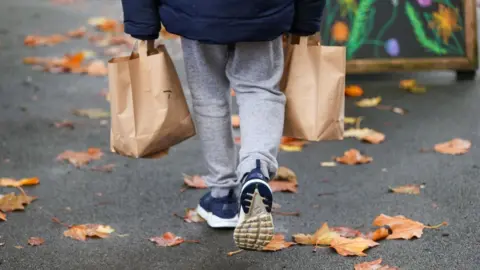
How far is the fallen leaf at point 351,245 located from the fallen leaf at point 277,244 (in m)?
0.18

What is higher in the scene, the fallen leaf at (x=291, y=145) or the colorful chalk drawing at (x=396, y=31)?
the colorful chalk drawing at (x=396, y=31)

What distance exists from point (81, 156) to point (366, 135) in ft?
5.29

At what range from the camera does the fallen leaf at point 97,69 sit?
7.55 m

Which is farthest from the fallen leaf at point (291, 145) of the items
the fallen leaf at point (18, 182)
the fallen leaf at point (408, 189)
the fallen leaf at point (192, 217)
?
→ the fallen leaf at point (18, 182)

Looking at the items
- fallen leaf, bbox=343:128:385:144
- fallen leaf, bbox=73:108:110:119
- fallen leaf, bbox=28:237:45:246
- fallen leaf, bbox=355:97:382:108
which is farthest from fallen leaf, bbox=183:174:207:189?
fallen leaf, bbox=355:97:382:108

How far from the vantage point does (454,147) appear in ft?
17.4

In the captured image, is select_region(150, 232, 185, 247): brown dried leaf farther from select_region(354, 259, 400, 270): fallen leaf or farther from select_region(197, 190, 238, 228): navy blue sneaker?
select_region(354, 259, 400, 270): fallen leaf

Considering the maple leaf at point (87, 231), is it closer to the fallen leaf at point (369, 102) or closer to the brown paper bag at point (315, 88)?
the brown paper bag at point (315, 88)

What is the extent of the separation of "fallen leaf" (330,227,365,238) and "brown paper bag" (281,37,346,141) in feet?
1.37

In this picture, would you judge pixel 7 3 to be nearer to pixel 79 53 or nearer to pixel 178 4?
pixel 79 53

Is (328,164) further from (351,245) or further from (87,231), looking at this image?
(87,231)

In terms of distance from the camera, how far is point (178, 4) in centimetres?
365

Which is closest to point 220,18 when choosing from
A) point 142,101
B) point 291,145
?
point 142,101

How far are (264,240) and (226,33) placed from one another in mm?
768
